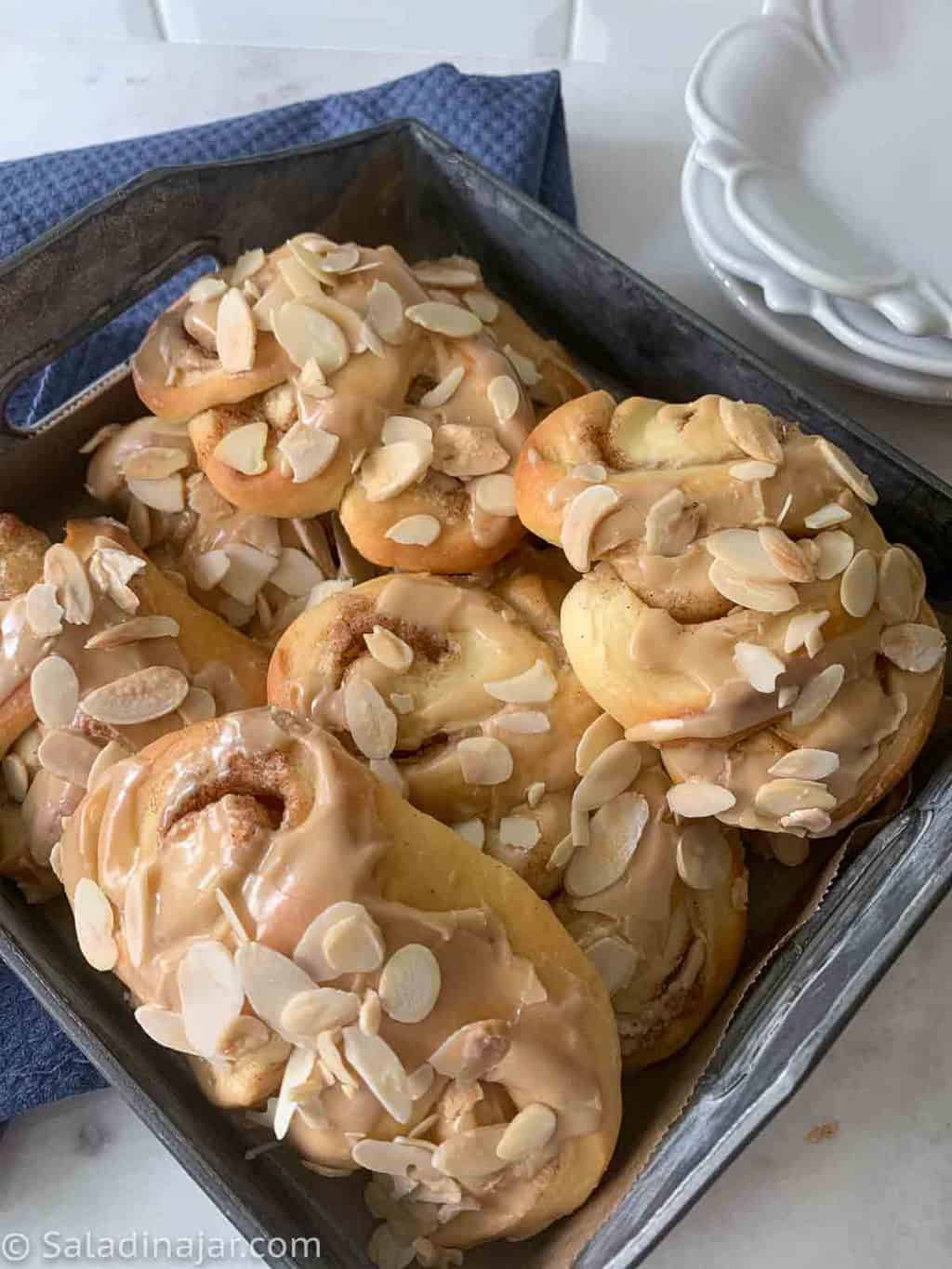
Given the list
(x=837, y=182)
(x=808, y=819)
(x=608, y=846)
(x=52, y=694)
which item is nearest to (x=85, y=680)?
(x=52, y=694)

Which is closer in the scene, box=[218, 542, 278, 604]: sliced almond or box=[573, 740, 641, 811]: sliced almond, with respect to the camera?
box=[573, 740, 641, 811]: sliced almond

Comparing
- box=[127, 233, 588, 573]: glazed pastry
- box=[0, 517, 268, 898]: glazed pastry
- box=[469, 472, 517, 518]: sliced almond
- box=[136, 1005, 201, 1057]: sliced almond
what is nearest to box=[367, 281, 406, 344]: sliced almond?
box=[127, 233, 588, 573]: glazed pastry

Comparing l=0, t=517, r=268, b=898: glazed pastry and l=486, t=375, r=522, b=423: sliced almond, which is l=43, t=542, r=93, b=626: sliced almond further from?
l=486, t=375, r=522, b=423: sliced almond

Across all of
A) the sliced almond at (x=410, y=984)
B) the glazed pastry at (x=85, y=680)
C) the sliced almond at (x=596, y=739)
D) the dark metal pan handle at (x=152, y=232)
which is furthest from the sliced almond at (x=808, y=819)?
the dark metal pan handle at (x=152, y=232)

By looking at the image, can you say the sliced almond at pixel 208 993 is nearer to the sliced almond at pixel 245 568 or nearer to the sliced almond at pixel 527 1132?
the sliced almond at pixel 527 1132

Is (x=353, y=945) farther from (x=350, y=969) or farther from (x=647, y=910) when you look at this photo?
(x=647, y=910)

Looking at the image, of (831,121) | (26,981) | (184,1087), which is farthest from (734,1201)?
(831,121)

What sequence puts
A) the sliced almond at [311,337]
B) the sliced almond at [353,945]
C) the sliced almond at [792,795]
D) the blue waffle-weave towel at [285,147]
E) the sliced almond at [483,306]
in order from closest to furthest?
the sliced almond at [353,945]
the sliced almond at [792,795]
the sliced almond at [311,337]
the sliced almond at [483,306]
the blue waffle-weave towel at [285,147]
